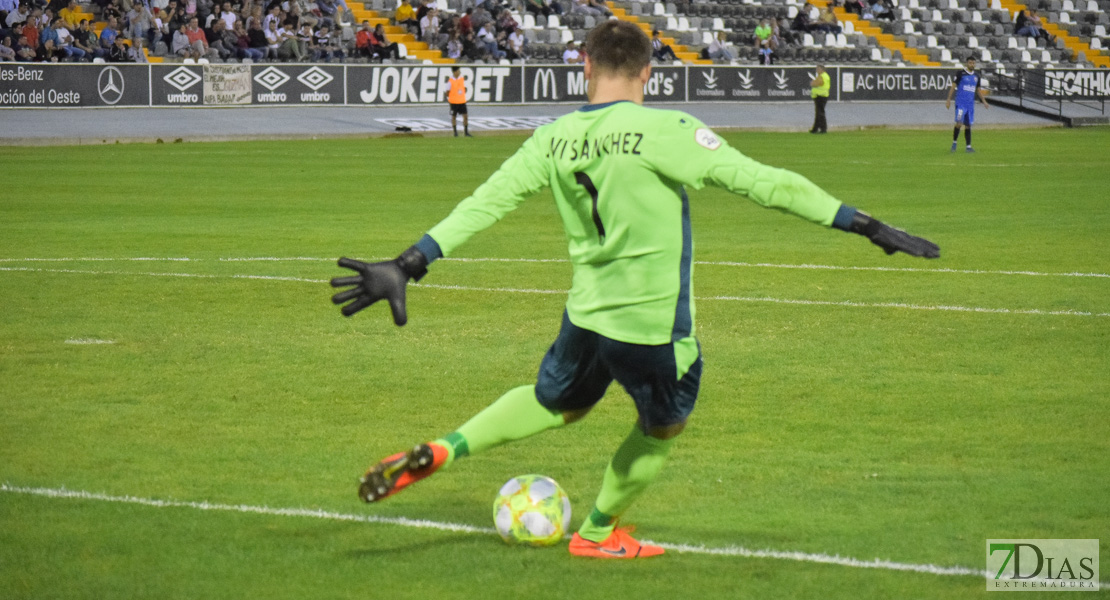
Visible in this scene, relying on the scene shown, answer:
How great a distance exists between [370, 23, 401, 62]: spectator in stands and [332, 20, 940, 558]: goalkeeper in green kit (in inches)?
1420

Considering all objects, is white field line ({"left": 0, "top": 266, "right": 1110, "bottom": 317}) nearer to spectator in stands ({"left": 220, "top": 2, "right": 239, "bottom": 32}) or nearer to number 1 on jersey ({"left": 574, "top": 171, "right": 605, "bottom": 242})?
number 1 on jersey ({"left": 574, "top": 171, "right": 605, "bottom": 242})

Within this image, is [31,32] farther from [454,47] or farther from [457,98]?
[454,47]

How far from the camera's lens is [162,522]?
19.0 ft

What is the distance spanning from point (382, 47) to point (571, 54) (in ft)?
20.7

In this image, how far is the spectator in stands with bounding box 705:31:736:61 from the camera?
154ft

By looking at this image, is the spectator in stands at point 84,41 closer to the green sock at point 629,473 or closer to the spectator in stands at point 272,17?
the spectator in stands at point 272,17

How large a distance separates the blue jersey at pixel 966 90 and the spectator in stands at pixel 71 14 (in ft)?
70.1

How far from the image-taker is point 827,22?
50531 millimetres

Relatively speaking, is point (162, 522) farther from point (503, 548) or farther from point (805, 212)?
point (805, 212)

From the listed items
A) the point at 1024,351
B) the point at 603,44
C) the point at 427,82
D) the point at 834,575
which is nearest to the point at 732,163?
the point at 603,44

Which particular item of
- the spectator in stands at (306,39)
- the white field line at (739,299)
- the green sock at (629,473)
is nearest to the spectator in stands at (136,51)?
the spectator in stands at (306,39)

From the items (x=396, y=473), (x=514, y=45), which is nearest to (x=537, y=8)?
(x=514, y=45)

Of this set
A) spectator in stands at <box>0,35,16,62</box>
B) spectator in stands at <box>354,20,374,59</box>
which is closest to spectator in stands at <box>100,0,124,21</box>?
spectator in stands at <box>0,35,16,62</box>

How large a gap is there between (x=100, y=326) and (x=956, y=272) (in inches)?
308
